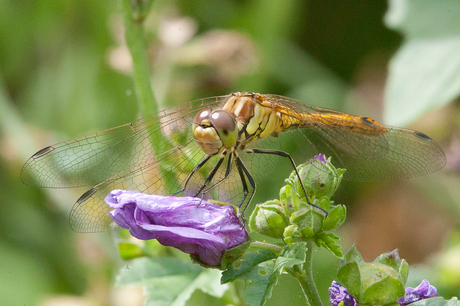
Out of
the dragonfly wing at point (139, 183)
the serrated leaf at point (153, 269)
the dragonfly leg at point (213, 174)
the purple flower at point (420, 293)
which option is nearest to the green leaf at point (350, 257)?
the purple flower at point (420, 293)

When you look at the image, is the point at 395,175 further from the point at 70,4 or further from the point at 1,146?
the point at 70,4

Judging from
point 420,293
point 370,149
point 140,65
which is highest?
point 140,65

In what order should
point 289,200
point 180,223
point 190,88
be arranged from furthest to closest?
point 190,88, point 289,200, point 180,223

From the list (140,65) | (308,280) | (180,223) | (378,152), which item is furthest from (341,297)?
(140,65)

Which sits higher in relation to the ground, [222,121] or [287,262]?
[222,121]

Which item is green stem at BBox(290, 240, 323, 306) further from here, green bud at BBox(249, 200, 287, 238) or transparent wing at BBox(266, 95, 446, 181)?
transparent wing at BBox(266, 95, 446, 181)

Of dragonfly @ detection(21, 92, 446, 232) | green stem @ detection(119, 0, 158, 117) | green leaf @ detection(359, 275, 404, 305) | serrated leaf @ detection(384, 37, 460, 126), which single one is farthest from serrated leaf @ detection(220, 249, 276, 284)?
serrated leaf @ detection(384, 37, 460, 126)

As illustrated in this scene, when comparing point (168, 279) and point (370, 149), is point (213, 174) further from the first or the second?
point (370, 149)
